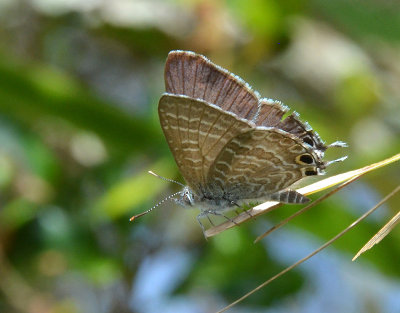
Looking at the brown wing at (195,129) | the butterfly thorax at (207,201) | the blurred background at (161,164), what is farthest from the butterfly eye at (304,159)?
the blurred background at (161,164)

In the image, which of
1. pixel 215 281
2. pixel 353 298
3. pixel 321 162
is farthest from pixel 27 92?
pixel 353 298

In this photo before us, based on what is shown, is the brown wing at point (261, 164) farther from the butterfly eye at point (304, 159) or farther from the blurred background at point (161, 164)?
the blurred background at point (161, 164)

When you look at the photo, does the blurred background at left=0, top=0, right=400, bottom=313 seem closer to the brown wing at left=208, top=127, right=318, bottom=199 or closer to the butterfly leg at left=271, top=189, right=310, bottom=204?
the brown wing at left=208, top=127, right=318, bottom=199

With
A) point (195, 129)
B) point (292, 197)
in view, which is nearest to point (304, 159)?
point (292, 197)

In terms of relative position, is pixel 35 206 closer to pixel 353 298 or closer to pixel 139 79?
pixel 139 79

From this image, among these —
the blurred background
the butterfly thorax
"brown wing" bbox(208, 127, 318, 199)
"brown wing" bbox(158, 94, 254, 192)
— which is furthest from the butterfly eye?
the blurred background

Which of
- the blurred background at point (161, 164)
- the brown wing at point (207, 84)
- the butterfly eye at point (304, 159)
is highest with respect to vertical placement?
the brown wing at point (207, 84)

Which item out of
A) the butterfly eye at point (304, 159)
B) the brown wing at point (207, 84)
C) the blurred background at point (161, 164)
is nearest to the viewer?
the brown wing at point (207, 84)
